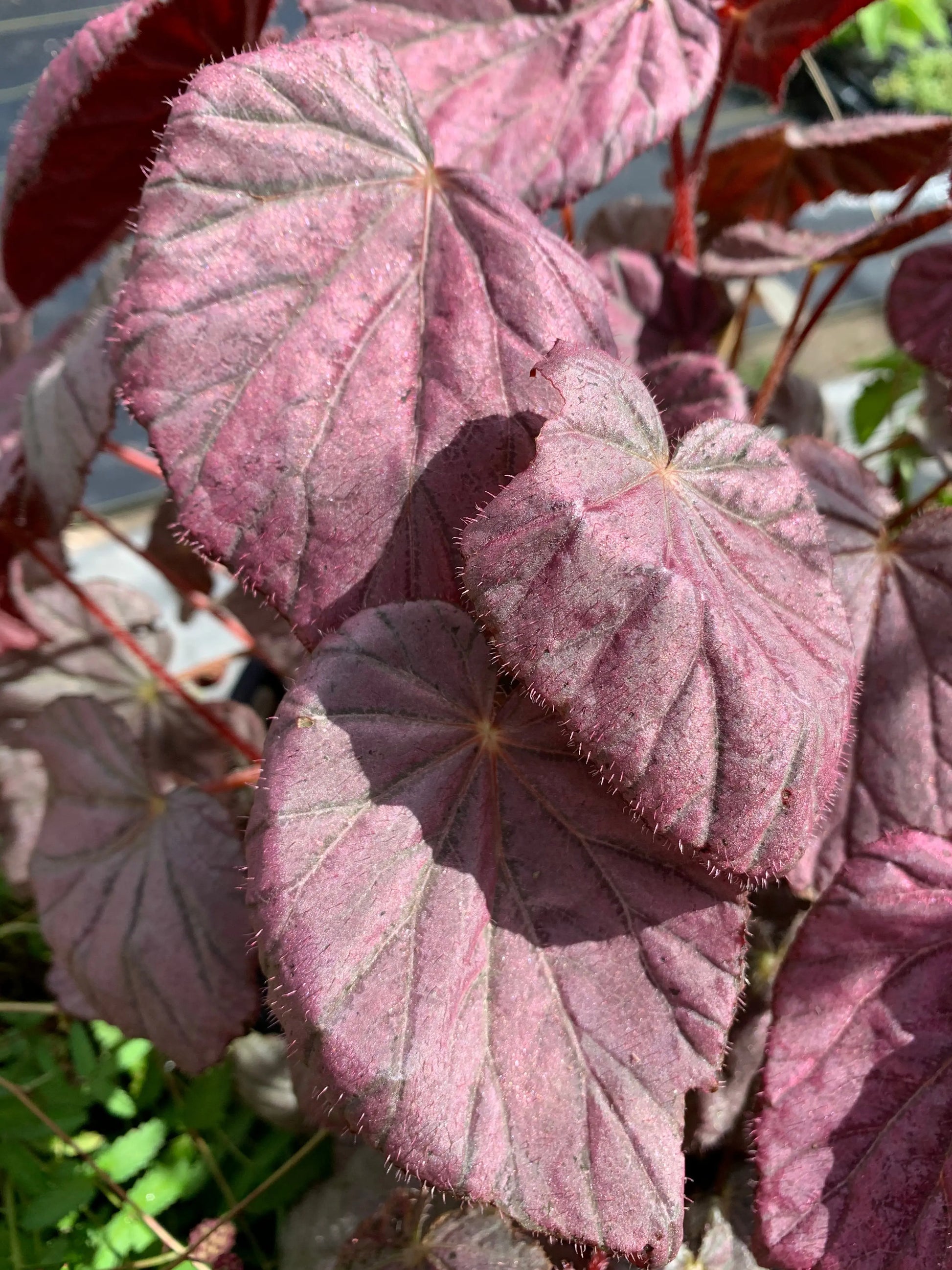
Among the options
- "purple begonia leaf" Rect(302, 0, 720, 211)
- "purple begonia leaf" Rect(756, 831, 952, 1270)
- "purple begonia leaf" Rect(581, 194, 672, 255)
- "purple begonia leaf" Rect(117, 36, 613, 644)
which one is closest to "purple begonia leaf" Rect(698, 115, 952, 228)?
"purple begonia leaf" Rect(581, 194, 672, 255)

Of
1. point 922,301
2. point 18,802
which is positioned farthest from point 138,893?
point 922,301

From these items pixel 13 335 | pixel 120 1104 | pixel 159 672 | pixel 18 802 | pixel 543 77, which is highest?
pixel 543 77

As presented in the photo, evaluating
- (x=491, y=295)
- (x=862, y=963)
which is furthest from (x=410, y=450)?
(x=862, y=963)

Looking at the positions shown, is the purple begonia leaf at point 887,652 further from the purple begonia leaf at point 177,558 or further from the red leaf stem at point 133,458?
the purple begonia leaf at point 177,558

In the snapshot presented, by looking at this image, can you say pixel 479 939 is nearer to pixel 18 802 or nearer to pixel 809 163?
pixel 18 802

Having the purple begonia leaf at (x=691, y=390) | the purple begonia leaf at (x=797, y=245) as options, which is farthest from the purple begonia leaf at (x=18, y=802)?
the purple begonia leaf at (x=797, y=245)

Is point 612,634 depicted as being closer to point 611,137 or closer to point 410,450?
point 410,450
